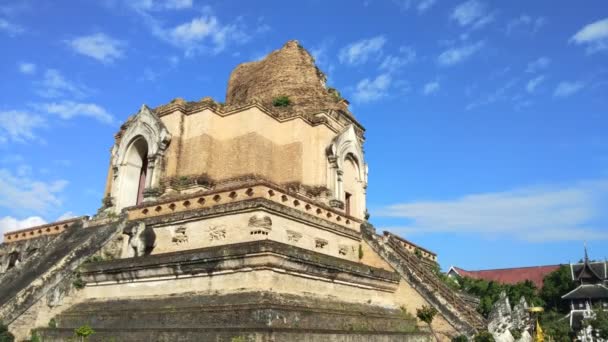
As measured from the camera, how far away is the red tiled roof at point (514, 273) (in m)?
54.8

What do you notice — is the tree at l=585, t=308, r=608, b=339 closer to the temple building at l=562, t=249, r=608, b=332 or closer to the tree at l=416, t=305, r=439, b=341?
the temple building at l=562, t=249, r=608, b=332

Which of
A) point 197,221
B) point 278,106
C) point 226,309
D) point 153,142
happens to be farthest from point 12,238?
point 226,309

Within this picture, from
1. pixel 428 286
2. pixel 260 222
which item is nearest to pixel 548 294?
pixel 428 286

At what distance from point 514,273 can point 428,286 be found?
48270mm

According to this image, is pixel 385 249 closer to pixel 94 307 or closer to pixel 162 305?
pixel 162 305

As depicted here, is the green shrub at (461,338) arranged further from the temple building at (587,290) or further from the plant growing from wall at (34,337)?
the temple building at (587,290)

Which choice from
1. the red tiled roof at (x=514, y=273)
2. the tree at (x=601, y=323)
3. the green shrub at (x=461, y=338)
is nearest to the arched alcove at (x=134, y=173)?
the green shrub at (x=461, y=338)

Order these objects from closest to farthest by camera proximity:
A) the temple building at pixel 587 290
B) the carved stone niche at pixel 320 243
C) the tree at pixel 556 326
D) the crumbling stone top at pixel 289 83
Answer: the carved stone niche at pixel 320 243 → the crumbling stone top at pixel 289 83 → the tree at pixel 556 326 → the temple building at pixel 587 290

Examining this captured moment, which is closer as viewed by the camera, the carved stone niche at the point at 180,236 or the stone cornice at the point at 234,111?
the carved stone niche at the point at 180,236

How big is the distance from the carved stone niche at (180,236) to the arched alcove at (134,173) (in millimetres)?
4866

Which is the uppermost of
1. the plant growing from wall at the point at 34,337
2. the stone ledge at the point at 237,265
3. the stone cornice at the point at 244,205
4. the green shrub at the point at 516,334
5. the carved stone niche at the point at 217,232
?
the stone cornice at the point at 244,205

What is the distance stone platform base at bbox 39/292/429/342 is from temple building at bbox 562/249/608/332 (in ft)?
99.4

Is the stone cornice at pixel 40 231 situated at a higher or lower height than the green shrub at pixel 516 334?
higher

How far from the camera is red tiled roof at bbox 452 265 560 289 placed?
54750mm
